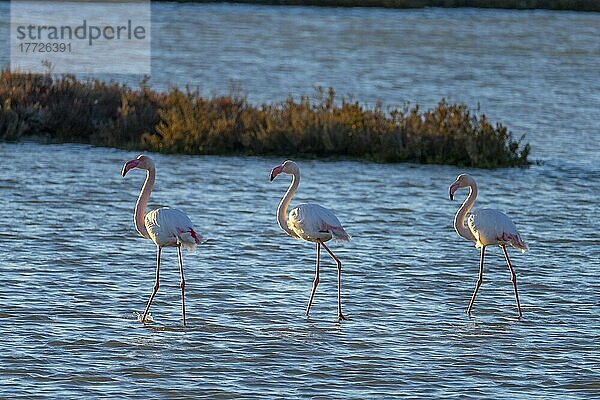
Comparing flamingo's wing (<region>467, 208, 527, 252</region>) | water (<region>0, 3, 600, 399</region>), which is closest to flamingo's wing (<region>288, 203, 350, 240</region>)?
water (<region>0, 3, 600, 399</region>)

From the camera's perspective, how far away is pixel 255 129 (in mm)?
17359

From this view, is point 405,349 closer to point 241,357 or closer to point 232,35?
point 241,357

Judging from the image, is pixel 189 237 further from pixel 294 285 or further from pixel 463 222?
pixel 463 222

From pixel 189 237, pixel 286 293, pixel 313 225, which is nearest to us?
pixel 189 237

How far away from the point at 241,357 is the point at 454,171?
829 centimetres

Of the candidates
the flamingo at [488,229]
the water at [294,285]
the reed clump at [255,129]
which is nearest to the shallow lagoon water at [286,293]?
the water at [294,285]

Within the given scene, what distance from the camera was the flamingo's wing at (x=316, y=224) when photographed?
32.7 feet

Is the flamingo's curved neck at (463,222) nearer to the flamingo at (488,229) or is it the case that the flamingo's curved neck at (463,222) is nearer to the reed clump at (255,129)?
the flamingo at (488,229)

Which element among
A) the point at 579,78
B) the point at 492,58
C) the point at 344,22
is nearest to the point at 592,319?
the point at 579,78

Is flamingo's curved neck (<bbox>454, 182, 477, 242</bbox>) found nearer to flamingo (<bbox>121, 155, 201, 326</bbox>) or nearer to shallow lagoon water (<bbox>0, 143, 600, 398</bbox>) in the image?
shallow lagoon water (<bbox>0, 143, 600, 398</bbox>)

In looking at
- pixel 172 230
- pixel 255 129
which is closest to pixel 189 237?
pixel 172 230

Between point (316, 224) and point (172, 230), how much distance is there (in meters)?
1.13

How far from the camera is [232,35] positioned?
37781mm

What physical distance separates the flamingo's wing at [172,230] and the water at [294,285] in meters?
0.61
